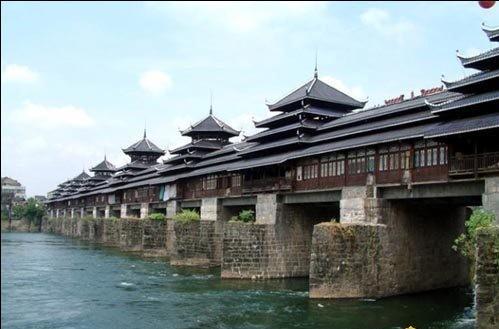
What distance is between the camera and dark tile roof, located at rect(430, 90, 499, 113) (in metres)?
22.5

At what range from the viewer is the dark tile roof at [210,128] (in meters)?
58.3

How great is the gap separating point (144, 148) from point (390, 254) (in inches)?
2483

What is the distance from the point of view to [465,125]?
2253 centimetres

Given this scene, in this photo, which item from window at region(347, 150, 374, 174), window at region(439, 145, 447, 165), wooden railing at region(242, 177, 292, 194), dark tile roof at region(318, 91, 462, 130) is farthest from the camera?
wooden railing at region(242, 177, 292, 194)

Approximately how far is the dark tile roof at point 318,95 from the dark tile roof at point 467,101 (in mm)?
14738

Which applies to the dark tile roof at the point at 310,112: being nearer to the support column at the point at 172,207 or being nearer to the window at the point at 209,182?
the window at the point at 209,182

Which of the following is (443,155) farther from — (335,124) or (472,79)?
(335,124)

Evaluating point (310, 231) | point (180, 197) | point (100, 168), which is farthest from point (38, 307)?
point (100, 168)

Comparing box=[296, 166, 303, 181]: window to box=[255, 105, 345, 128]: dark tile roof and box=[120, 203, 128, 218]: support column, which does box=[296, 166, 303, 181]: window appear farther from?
box=[120, 203, 128, 218]: support column

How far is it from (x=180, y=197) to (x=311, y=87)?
857 inches

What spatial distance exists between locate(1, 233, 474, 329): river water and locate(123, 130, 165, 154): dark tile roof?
47.6m

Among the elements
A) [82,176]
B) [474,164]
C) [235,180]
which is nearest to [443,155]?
[474,164]

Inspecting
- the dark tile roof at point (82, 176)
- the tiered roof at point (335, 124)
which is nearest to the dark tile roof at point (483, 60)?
the tiered roof at point (335, 124)

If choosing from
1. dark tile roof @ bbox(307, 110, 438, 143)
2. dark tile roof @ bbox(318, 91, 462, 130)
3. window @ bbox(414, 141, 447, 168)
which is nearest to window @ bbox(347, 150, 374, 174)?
dark tile roof @ bbox(307, 110, 438, 143)
